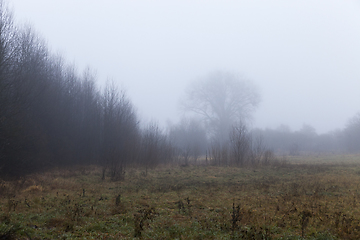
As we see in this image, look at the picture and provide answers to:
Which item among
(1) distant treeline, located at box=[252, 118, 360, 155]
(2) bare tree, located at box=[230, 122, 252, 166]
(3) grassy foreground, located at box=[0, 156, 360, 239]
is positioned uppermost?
(1) distant treeline, located at box=[252, 118, 360, 155]

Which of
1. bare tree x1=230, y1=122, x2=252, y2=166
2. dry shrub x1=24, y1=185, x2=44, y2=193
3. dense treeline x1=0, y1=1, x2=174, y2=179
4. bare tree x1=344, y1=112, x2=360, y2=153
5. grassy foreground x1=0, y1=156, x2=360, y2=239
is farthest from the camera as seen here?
bare tree x1=344, y1=112, x2=360, y2=153

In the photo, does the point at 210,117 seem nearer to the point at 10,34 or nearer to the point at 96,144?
the point at 96,144

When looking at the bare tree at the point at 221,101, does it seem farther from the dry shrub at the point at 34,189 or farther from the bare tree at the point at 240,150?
the dry shrub at the point at 34,189

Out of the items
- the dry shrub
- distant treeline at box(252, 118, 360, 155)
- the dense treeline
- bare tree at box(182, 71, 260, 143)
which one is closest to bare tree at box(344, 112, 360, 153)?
distant treeline at box(252, 118, 360, 155)

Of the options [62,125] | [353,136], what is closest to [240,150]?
[62,125]

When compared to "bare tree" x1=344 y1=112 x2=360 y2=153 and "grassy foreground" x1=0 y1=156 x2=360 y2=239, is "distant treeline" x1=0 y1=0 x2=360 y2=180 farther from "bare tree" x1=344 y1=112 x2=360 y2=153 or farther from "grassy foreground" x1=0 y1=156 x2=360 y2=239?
"bare tree" x1=344 y1=112 x2=360 y2=153

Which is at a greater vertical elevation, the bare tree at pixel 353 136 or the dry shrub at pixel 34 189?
the bare tree at pixel 353 136

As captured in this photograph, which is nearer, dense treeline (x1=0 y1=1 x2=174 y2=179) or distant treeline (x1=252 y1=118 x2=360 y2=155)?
dense treeline (x1=0 y1=1 x2=174 y2=179)

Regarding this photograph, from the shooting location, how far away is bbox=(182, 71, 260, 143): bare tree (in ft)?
127

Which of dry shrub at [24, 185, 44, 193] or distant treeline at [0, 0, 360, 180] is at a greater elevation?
distant treeline at [0, 0, 360, 180]

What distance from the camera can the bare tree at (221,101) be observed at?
38719 millimetres

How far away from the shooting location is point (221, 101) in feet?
130

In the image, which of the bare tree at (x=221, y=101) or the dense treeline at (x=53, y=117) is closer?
the dense treeline at (x=53, y=117)

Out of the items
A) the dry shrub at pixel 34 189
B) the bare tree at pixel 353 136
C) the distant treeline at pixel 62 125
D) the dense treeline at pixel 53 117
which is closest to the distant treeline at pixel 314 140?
the bare tree at pixel 353 136
